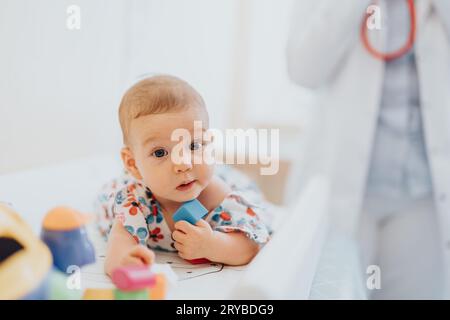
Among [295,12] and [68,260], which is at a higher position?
[295,12]

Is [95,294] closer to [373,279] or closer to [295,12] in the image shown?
[373,279]

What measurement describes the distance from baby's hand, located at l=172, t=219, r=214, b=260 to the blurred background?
0.11 metres

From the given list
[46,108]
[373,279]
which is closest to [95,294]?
[46,108]

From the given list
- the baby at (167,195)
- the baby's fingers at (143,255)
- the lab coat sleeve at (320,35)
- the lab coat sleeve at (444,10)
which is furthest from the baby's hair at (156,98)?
the lab coat sleeve at (444,10)

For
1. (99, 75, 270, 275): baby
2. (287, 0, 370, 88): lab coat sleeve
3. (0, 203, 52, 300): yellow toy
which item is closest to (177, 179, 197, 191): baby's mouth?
(99, 75, 270, 275): baby

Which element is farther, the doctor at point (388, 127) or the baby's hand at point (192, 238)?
the doctor at point (388, 127)

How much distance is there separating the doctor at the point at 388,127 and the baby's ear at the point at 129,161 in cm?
56

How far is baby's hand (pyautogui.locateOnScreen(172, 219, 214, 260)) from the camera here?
19.5 inches

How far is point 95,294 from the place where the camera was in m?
0.42

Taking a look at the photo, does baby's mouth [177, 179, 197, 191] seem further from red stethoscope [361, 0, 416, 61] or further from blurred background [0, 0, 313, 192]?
red stethoscope [361, 0, 416, 61]

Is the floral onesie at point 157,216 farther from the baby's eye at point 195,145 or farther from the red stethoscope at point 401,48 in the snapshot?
the red stethoscope at point 401,48

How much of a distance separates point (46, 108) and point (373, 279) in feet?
2.00

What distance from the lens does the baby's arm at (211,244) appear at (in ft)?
1.63
